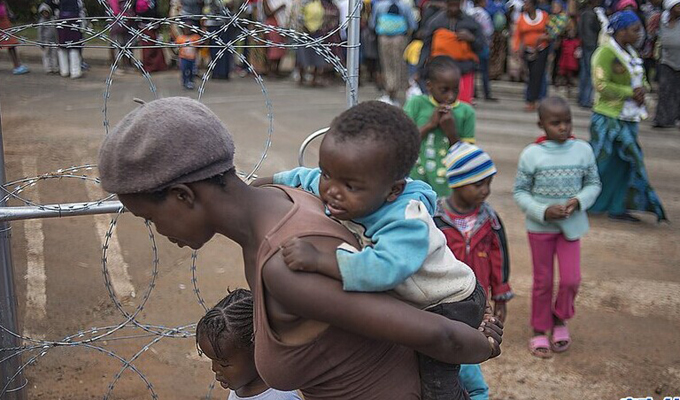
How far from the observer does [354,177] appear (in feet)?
5.49

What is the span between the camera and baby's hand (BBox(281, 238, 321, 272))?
153 centimetres

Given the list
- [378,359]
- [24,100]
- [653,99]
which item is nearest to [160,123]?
[378,359]

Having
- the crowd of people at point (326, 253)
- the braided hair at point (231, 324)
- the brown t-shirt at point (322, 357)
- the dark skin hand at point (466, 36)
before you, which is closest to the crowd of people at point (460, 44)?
the dark skin hand at point (466, 36)

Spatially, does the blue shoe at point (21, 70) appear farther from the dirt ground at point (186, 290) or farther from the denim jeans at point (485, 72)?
the denim jeans at point (485, 72)

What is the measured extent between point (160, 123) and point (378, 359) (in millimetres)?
753

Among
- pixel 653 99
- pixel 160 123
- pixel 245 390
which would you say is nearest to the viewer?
pixel 160 123

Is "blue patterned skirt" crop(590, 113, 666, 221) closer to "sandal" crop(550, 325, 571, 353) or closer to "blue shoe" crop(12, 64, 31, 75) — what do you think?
"sandal" crop(550, 325, 571, 353)

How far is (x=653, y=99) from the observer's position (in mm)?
13688

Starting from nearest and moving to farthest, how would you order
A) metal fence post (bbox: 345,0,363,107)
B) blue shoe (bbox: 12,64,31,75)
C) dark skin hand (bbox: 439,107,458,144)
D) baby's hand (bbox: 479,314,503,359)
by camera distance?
baby's hand (bbox: 479,314,503,359) < metal fence post (bbox: 345,0,363,107) < dark skin hand (bbox: 439,107,458,144) < blue shoe (bbox: 12,64,31,75)

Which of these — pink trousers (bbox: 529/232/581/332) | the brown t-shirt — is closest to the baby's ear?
the brown t-shirt

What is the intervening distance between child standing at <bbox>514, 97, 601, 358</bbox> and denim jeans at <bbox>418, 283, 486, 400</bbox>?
2503 mm

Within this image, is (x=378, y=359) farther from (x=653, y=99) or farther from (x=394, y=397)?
(x=653, y=99)

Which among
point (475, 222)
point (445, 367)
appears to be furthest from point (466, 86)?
point (445, 367)

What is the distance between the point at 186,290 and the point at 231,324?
9.44 ft
